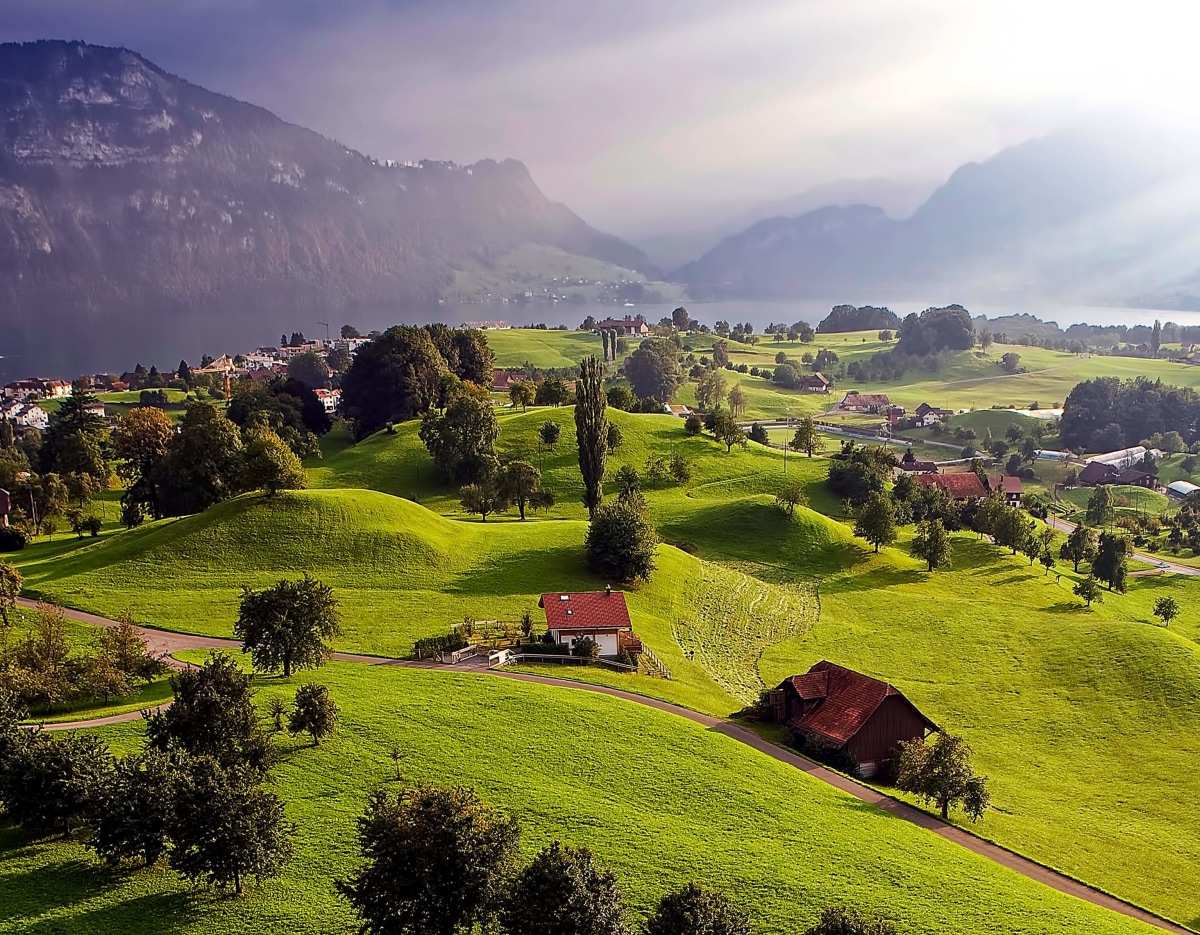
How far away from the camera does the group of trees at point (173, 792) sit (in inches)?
998

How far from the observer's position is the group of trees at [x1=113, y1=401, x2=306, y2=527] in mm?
70750

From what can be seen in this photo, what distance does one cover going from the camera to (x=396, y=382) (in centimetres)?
12494

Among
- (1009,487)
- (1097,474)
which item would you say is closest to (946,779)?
(1009,487)

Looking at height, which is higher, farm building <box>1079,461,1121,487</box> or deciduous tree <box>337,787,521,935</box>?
deciduous tree <box>337,787,521,935</box>

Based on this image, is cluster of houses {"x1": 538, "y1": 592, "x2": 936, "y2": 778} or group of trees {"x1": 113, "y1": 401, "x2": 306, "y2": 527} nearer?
cluster of houses {"x1": 538, "y1": 592, "x2": 936, "y2": 778}

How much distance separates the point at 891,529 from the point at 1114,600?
22.4 meters

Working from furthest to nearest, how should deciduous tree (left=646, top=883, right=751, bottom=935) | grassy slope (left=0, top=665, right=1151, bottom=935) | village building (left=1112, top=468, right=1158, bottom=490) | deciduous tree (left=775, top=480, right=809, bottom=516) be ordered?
village building (left=1112, top=468, right=1158, bottom=490), deciduous tree (left=775, top=480, right=809, bottom=516), grassy slope (left=0, top=665, right=1151, bottom=935), deciduous tree (left=646, top=883, right=751, bottom=935)

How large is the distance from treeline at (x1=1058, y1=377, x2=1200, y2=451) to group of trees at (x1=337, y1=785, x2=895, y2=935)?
19096cm

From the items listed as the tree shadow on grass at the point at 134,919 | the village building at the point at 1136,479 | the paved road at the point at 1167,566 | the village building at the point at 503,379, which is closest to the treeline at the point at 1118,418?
the village building at the point at 1136,479

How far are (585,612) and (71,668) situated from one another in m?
26.8

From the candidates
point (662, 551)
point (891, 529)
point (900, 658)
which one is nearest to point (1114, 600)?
point (891, 529)

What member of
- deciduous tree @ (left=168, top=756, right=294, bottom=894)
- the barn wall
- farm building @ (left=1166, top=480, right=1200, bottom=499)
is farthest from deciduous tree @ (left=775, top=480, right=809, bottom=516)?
farm building @ (left=1166, top=480, right=1200, bottom=499)

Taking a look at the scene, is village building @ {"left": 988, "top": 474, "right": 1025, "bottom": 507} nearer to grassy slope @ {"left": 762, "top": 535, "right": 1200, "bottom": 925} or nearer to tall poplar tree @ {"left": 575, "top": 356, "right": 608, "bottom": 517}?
grassy slope @ {"left": 762, "top": 535, "right": 1200, "bottom": 925}

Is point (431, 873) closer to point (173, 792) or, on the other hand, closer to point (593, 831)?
point (173, 792)
